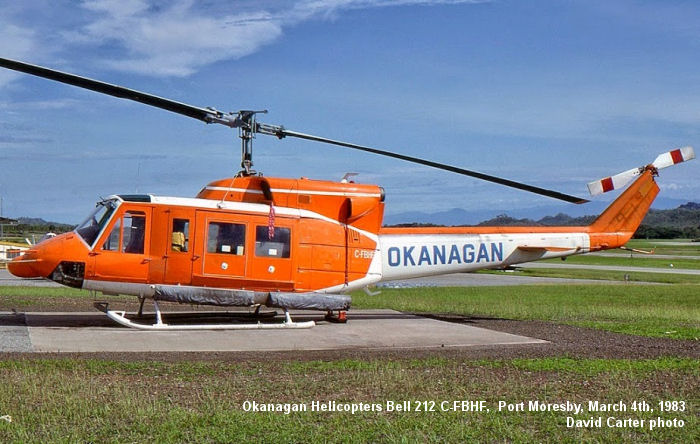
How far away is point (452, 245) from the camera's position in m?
18.0

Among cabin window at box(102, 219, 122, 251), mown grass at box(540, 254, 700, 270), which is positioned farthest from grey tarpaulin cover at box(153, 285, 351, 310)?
mown grass at box(540, 254, 700, 270)

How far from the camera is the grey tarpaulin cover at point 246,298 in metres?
14.9

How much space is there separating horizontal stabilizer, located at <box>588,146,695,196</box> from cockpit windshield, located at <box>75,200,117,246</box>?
1038cm

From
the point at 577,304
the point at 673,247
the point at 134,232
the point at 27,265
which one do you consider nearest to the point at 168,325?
the point at 134,232

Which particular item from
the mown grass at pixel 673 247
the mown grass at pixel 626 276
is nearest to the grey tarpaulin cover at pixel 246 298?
the mown grass at pixel 626 276

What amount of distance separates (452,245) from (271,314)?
4622mm

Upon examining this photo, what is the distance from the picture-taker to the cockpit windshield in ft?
48.9

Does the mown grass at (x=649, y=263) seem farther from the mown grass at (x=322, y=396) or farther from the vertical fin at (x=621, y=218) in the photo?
the mown grass at (x=322, y=396)

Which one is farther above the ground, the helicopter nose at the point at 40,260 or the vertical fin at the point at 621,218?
the vertical fin at the point at 621,218

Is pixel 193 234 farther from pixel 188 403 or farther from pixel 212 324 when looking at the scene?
pixel 188 403

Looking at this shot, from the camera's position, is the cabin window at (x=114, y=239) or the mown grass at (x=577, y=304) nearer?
the cabin window at (x=114, y=239)

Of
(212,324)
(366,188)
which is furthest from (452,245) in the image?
(212,324)

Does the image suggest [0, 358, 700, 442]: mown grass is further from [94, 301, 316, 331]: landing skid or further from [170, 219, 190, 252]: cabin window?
[170, 219, 190, 252]: cabin window

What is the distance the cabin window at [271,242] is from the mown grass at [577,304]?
685 cm
